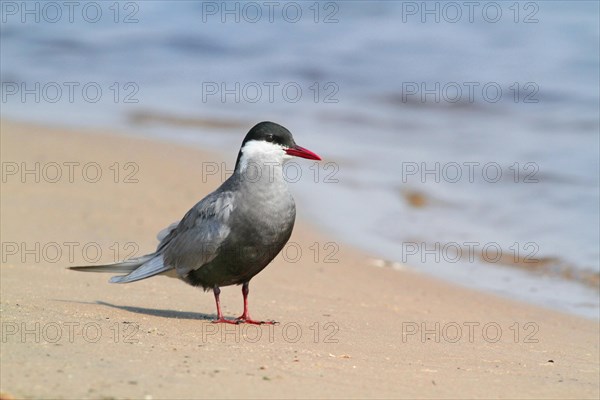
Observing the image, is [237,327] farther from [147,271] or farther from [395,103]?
[395,103]

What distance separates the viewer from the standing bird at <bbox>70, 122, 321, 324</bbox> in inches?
228

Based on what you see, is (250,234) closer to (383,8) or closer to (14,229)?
(14,229)

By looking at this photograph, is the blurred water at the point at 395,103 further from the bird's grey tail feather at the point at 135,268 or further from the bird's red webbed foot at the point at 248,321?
the bird's grey tail feather at the point at 135,268

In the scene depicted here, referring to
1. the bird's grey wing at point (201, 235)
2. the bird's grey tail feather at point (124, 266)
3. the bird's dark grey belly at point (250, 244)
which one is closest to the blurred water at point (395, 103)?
the bird's dark grey belly at point (250, 244)

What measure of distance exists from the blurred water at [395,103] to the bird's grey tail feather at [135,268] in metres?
3.14

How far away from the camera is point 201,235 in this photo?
19.5 ft

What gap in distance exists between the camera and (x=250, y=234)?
5.77m

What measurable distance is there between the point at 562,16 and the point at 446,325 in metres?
18.0

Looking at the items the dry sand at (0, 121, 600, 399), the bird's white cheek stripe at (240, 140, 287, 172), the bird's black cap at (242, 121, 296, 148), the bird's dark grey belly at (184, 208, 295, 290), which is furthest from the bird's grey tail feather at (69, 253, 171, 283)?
the bird's black cap at (242, 121, 296, 148)

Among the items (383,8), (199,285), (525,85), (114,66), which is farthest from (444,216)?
(383,8)

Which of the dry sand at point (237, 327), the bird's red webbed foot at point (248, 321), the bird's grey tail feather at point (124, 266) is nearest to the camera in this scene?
the dry sand at point (237, 327)

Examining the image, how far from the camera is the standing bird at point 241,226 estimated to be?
5.79 m

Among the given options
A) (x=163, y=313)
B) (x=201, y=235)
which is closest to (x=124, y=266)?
(x=163, y=313)

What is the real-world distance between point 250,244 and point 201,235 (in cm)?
37
